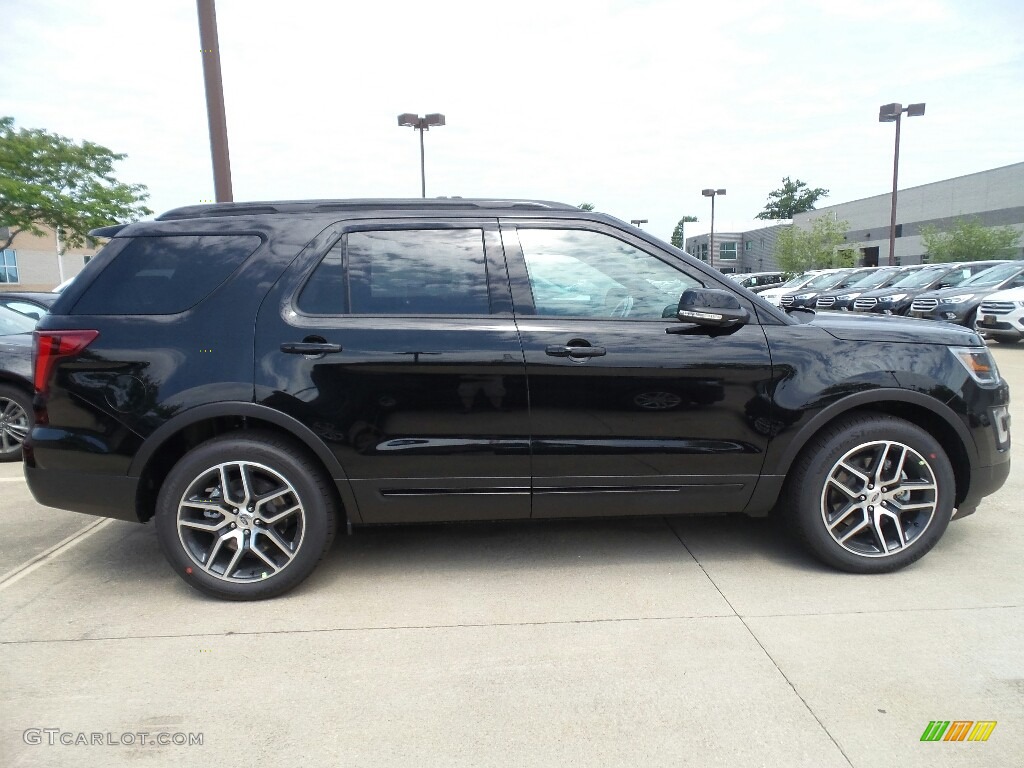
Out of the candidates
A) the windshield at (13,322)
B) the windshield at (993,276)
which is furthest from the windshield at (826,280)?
the windshield at (13,322)

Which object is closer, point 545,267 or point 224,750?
point 224,750

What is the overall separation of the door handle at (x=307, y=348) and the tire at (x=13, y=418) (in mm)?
4249

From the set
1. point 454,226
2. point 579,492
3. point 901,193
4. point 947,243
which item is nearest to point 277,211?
point 454,226

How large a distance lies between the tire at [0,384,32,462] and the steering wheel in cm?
540

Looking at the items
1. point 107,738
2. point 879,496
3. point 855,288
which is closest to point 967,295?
point 855,288

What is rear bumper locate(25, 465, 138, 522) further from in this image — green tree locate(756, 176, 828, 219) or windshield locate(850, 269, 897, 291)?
green tree locate(756, 176, 828, 219)

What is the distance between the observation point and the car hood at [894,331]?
3445 mm

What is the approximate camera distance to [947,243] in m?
30.6

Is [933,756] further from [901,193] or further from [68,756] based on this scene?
[901,193]

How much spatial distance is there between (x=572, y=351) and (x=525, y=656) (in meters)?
1.35

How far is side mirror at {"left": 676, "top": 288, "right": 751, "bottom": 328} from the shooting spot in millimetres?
3223

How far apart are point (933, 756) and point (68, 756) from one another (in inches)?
110

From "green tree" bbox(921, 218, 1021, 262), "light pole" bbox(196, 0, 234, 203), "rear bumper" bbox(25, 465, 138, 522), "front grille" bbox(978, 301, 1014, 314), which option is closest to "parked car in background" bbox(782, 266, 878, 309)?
"front grille" bbox(978, 301, 1014, 314)

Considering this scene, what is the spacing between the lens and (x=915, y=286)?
17.5 m
